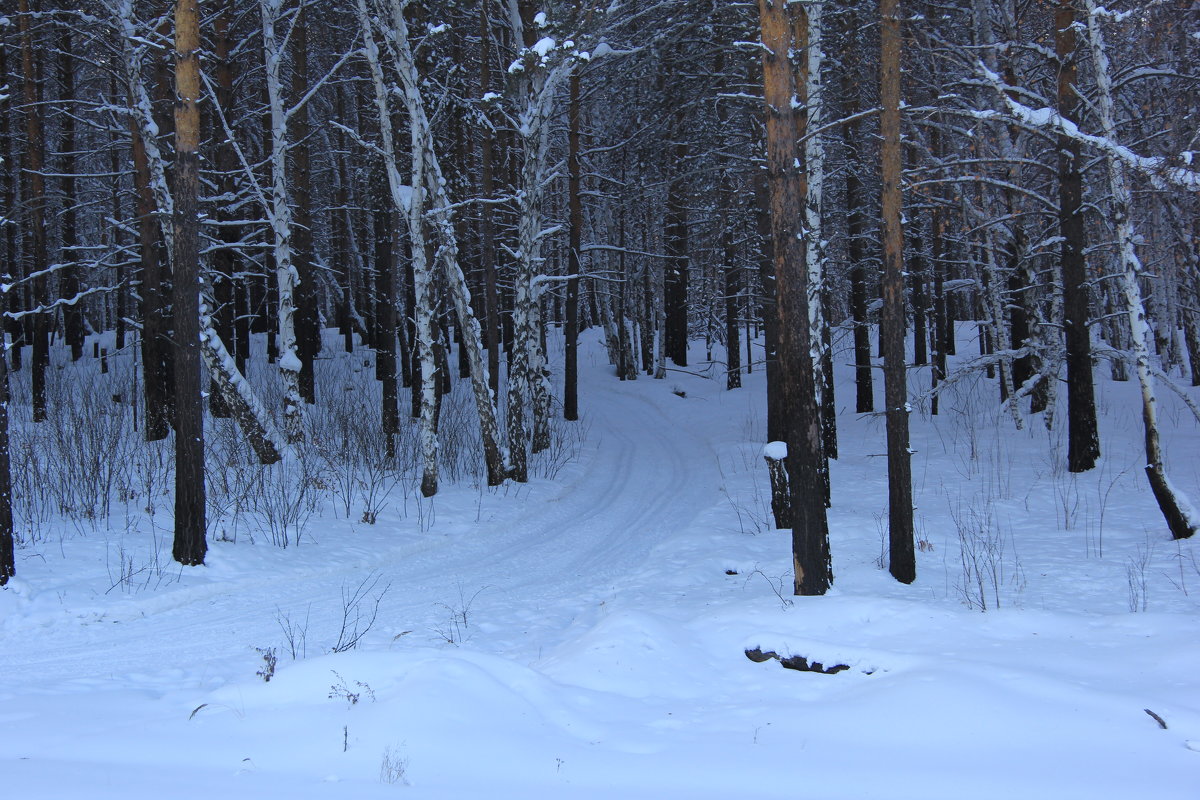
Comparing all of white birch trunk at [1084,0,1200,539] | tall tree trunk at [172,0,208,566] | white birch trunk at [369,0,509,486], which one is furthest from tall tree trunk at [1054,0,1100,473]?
tall tree trunk at [172,0,208,566]

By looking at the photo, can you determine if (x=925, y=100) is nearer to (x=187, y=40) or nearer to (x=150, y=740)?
(x=187, y=40)

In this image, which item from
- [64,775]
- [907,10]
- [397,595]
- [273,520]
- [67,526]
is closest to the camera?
[64,775]

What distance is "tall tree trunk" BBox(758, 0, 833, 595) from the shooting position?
7129 millimetres

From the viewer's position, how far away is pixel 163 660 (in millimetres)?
6238

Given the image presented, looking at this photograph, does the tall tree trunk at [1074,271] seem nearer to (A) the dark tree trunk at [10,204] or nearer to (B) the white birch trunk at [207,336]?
(B) the white birch trunk at [207,336]

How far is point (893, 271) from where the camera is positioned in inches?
308

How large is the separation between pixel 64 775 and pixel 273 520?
6209 mm

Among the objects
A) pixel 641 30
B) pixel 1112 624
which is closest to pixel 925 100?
pixel 641 30

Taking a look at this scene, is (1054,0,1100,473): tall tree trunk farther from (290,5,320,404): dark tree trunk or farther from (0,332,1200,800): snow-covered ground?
(290,5,320,404): dark tree trunk

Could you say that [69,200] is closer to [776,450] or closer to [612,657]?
[776,450]

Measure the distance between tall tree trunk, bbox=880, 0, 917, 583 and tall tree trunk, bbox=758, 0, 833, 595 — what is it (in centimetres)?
107

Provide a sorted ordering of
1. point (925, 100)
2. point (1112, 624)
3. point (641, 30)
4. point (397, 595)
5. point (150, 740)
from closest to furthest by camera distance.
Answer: point (150, 740) → point (1112, 624) → point (397, 595) → point (641, 30) → point (925, 100)

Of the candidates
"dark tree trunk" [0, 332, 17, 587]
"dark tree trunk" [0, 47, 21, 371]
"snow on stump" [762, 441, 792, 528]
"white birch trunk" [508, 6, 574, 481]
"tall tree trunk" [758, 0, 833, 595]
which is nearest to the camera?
"tall tree trunk" [758, 0, 833, 595]

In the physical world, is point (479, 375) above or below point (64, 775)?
above
